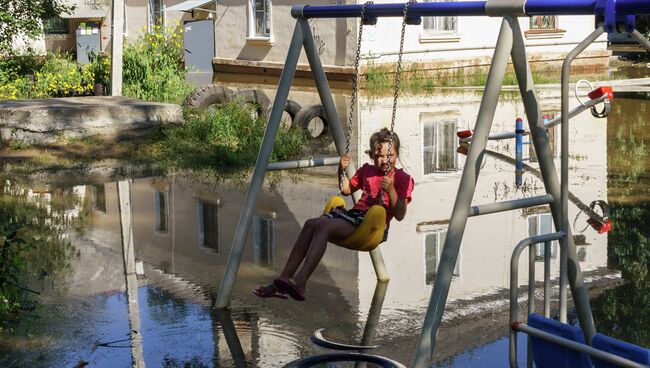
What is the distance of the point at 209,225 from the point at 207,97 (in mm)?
6775

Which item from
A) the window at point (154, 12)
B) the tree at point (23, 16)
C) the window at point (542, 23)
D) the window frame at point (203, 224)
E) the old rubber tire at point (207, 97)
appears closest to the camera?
the window frame at point (203, 224)

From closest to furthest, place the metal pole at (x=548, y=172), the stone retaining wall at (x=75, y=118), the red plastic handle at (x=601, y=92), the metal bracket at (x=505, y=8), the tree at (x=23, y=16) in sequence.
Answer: the metal bracket at (x=505, y=8)
the metal pole at (x=548, y=172)
the red plastic handle at (x=601, y=92)
the stone retaining wall at (x=75, y=118)
the tree at (x=23, y=16)

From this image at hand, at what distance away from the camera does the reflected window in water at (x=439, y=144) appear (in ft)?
45.7

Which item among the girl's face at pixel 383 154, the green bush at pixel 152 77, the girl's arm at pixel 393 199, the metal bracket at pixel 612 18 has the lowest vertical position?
the girl's arm at pixel 393 199

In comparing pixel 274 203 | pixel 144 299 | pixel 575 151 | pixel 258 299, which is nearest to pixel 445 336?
pixel 258 299

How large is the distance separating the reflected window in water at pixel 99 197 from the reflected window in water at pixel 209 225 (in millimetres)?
1059

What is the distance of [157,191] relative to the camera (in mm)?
12180

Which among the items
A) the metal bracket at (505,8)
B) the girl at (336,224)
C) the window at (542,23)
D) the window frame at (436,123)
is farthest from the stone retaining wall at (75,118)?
the window at (542,23)

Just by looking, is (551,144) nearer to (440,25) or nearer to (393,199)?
(393,199)

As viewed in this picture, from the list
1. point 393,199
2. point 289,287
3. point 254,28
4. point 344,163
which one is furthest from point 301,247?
point 254,28

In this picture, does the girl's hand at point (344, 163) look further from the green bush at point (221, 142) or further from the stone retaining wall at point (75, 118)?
the stone retaining wall at point (75, 118)

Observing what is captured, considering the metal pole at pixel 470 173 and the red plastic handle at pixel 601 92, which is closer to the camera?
the metal pole at pixel 470 173

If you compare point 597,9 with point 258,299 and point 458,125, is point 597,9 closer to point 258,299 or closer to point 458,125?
point 258,299

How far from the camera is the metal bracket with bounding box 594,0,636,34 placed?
516 centimetres
